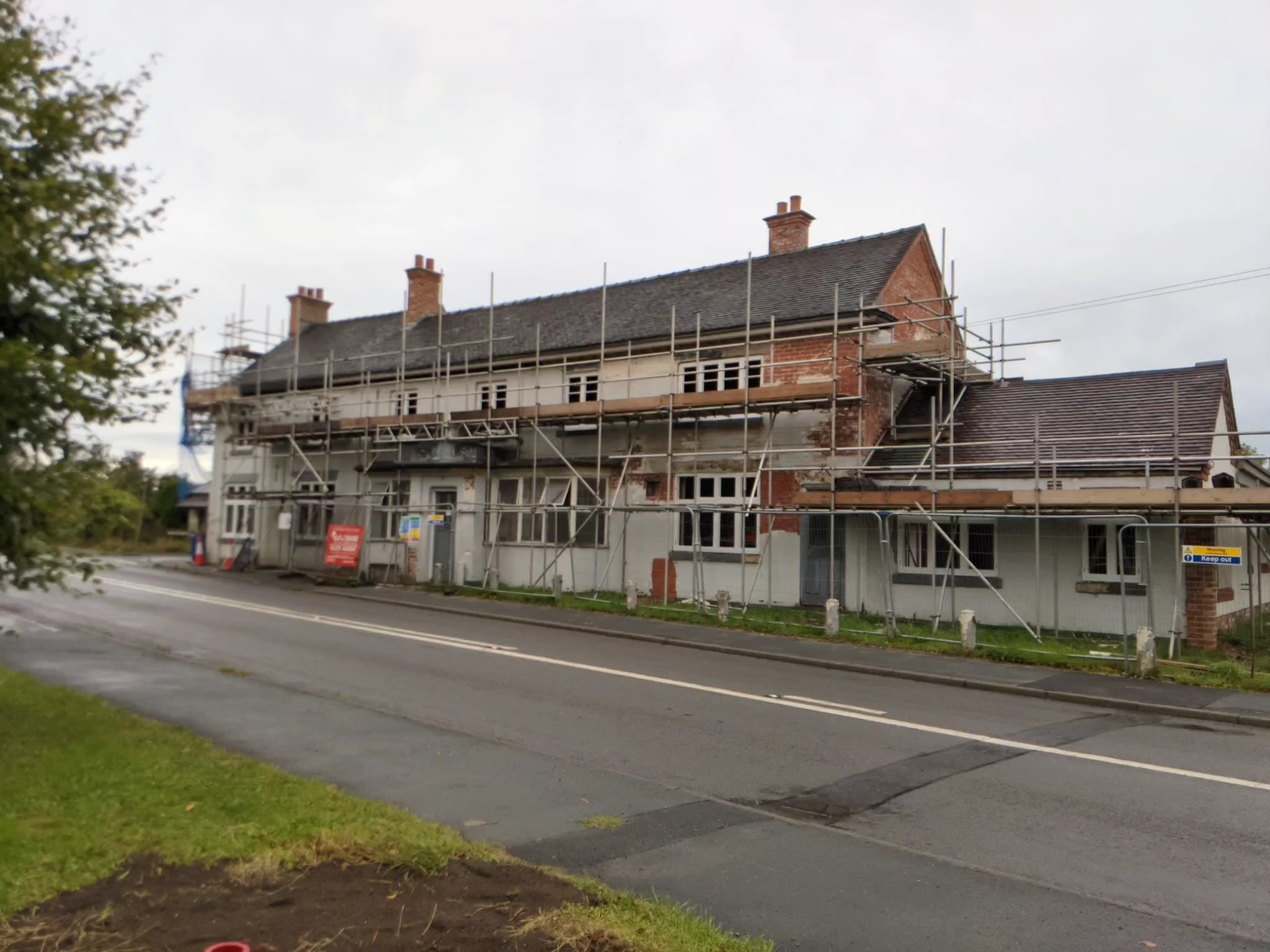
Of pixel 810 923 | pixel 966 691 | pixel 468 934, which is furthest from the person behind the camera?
pixel 966 691

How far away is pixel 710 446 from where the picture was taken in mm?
22094

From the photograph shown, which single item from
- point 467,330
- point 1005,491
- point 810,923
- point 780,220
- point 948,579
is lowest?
point 810,923

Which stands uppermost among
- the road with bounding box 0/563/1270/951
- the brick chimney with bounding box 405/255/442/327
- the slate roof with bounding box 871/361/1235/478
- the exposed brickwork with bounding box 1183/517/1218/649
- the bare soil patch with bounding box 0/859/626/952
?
the brick chimney with bounding box 405/255/442/327

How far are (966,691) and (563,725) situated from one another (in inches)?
232

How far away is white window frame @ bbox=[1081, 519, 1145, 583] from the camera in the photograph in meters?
16.4

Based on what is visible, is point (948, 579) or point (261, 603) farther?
point (261, 603)

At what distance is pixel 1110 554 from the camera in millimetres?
16766

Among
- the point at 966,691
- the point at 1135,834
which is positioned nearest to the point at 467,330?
the point at 966,691

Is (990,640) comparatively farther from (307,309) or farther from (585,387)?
(307,309)

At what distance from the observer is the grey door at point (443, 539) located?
1039 inches

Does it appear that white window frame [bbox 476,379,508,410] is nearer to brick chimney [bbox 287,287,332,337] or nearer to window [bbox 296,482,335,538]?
window [bbox 296,482,335,538]

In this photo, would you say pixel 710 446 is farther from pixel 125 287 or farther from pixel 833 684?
pixel 125 287

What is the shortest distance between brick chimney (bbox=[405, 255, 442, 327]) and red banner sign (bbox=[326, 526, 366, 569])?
874 centimetres

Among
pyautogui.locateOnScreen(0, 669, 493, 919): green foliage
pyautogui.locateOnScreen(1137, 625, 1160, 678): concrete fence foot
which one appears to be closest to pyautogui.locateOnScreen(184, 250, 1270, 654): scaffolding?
pyautogui.locateOnScreen(1137, 625, 1160, 678): concrete fence foot
